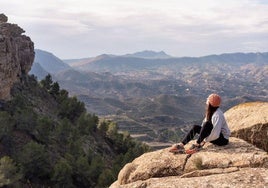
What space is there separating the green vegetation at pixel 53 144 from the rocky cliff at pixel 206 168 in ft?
147

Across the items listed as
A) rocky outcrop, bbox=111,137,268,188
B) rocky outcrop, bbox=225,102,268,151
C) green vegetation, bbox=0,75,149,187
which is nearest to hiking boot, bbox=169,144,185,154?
rocky outcrop, bbox=111,137,268,188

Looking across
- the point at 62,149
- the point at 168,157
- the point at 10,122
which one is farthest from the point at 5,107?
the point at 168,157

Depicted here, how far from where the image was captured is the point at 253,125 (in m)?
24.1

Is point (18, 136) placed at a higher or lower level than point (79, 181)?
higher

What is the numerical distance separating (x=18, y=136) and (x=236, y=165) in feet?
247

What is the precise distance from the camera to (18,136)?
86.3 metres

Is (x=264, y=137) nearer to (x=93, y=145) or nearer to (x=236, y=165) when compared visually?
(x=236, y=165)

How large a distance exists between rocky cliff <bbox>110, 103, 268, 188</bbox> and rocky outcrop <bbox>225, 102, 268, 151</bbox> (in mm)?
65

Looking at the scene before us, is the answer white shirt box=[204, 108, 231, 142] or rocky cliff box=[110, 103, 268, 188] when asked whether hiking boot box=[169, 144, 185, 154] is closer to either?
rocky cliff box=[110, 103, 268, 188]

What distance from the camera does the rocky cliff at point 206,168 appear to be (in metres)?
15.8

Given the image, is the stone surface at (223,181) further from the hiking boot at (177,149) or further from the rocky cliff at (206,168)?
the hiking boot at (177,149)

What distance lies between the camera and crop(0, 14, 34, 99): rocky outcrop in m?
100

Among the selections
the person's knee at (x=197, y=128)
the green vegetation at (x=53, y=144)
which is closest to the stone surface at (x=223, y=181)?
the person's knee at (x=197, y=128)

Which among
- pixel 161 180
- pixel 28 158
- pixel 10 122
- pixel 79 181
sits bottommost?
pixel 79 181
